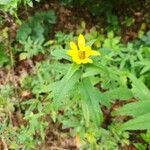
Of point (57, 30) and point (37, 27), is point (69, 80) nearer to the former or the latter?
point (37, 27)

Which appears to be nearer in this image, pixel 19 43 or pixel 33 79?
pixel 33 79

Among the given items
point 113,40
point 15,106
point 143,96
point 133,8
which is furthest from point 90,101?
point 133,8

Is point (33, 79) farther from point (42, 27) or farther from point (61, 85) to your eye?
point (61, 85)

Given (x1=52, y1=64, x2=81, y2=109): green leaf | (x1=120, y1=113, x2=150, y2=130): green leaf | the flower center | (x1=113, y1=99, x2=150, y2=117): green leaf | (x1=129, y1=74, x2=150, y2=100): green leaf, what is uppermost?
the flower center

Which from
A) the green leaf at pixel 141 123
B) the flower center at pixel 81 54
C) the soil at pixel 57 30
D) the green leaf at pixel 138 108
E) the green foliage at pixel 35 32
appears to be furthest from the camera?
the green foliage at pixel 35 32

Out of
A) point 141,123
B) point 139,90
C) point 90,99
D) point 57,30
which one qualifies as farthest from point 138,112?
point 57,30

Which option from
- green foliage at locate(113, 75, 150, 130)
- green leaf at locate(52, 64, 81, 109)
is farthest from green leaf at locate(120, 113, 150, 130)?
green leaf at locate(52, 64, 81, 109)

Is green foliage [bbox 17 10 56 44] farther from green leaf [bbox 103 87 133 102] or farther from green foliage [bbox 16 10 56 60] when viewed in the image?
green leaf [bbox 103 87 133 102]

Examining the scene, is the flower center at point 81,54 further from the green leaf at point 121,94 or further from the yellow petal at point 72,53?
the green leaf at point 121,94

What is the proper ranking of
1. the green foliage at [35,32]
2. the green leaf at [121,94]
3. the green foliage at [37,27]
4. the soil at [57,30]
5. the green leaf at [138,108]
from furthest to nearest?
the green foliage at [37,27]
the green foliage at [35,32]
the soil at [57,30]
the green leaf at [121,94]
the green leaf at [138,108]

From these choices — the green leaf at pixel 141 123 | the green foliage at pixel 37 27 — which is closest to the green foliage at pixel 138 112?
→ the green leaf at pixel 141 123

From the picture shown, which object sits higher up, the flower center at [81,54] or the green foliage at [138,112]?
the flower center at [81,54]
